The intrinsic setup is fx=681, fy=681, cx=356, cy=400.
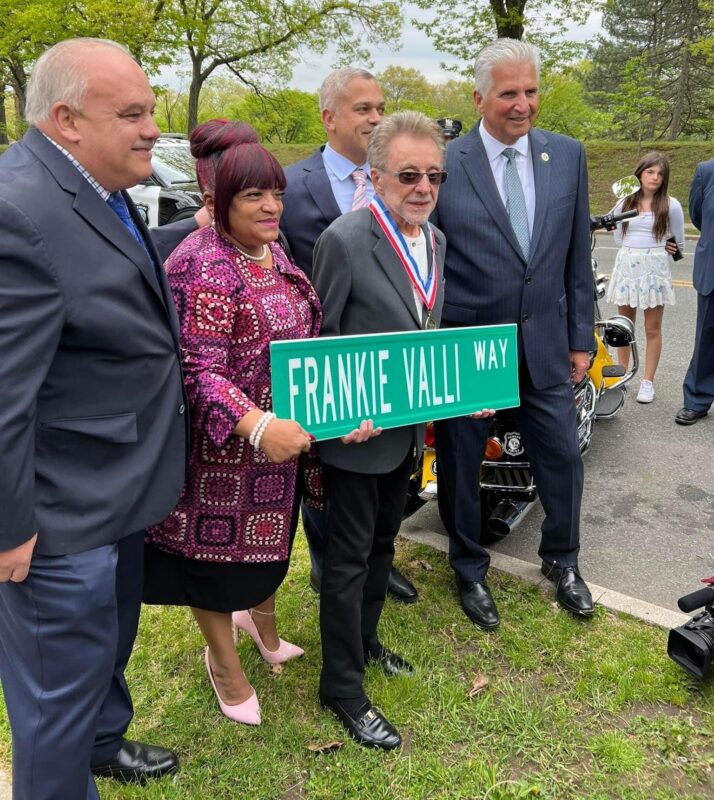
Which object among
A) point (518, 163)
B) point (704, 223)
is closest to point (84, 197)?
point (518, 163)

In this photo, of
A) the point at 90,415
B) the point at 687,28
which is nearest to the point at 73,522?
the point at 90,415

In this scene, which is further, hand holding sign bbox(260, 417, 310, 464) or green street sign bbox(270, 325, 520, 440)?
green street sign bbox(270, 325, 520, 440)

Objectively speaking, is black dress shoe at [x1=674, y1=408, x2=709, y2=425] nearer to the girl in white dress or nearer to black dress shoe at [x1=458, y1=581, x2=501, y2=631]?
the girl in white dress

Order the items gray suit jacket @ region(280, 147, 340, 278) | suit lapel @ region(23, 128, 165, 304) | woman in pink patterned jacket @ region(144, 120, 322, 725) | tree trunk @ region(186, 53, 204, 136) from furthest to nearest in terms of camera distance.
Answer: tree trunk @ region(186, 53, 204, 136)
gray suit jacket @ region(280, 147, 340, 278)
woman in pink patterned jacket @ region(144, 120, 322, 725)
suit lapel @ region(23, 128, 165, 304)

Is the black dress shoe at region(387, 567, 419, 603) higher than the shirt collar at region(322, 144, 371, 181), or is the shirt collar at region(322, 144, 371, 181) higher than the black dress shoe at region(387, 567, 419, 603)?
the shirt collar at region(322, 144, 371, 181)

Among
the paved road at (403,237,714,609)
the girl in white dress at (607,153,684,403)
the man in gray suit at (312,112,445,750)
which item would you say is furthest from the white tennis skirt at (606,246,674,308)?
the man in gray suit at (312,112,445,750)

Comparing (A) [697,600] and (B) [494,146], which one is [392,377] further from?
(A) [697,600]

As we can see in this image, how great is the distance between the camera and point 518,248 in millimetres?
2691

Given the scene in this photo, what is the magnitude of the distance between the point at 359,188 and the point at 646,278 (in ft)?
12.5

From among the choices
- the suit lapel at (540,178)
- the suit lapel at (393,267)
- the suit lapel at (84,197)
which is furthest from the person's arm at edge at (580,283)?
the suit lapel at (84,197)

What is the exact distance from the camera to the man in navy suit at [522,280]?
2688mm

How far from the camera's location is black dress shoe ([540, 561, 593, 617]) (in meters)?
2.91

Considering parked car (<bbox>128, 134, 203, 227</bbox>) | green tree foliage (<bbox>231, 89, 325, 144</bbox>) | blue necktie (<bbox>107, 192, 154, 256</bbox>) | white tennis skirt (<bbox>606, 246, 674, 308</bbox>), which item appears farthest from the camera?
green tree foliage (<bbox>231, 89, 325, 144</bbox>)

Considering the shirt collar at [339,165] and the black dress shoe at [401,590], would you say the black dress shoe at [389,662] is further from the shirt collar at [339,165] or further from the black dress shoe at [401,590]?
the shirt collar at [339,165]
